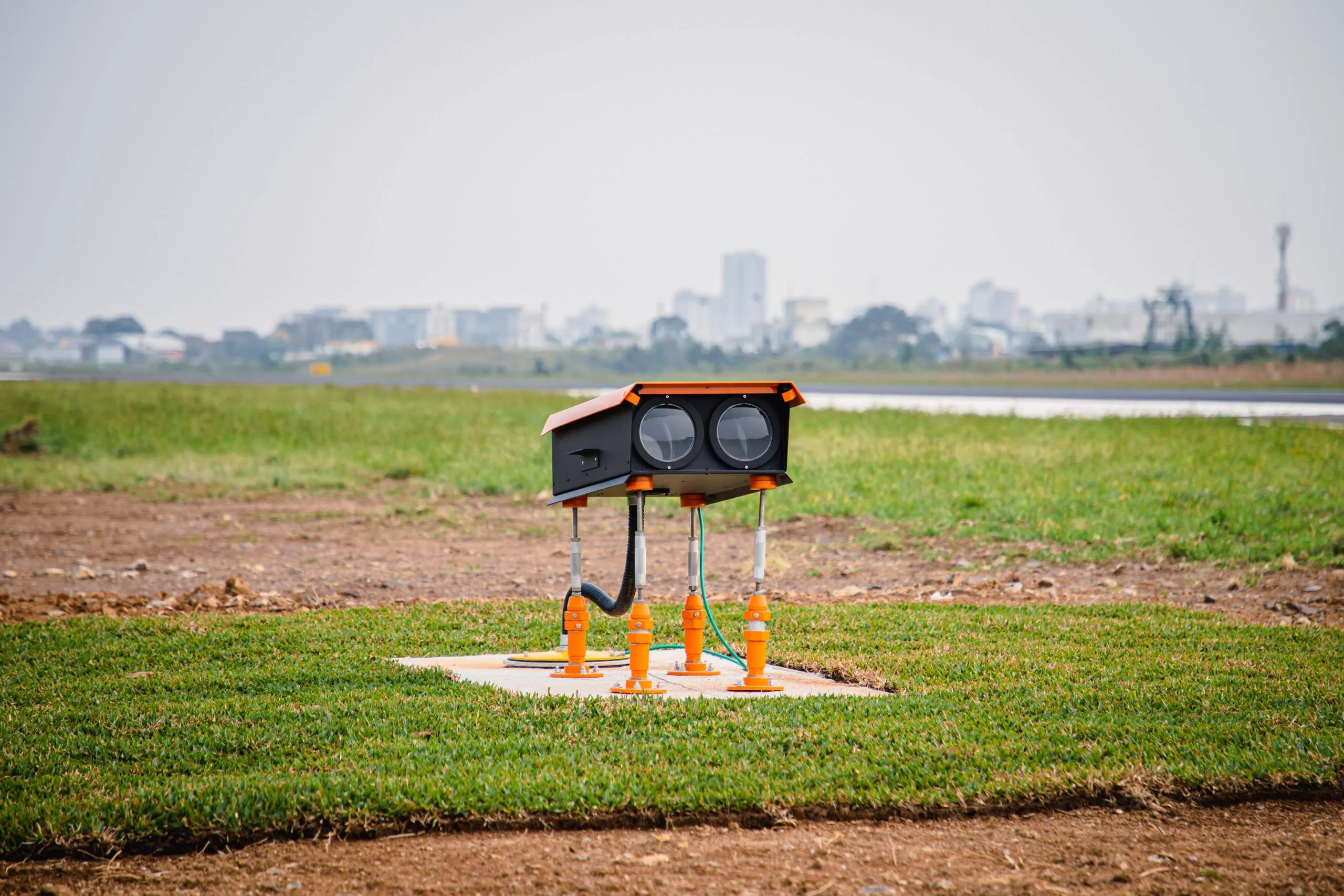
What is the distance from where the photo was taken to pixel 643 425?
600cm

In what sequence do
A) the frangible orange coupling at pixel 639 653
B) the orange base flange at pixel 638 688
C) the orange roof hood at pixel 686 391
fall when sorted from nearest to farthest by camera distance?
the orange roof hood at pixel 686 391 < the frangible orange coupling at pixel 639 653 < the orange base flange at pixel 638 688

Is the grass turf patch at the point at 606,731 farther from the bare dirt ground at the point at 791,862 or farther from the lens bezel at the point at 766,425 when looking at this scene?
the lens bezel at the point at 766,425

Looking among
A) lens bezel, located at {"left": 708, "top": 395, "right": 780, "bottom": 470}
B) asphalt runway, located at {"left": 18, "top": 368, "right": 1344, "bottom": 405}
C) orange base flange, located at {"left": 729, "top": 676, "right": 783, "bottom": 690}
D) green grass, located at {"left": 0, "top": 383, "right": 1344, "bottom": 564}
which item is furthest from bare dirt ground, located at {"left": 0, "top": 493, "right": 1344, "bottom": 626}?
asphalt runway, located at {"left": 18, "top": 368, "right": 1344, "bottom": 405}

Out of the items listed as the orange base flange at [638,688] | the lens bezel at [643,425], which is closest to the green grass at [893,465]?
the orange base flange at [638,688]

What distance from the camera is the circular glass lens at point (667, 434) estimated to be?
19.7 feet

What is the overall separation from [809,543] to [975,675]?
21.2ft

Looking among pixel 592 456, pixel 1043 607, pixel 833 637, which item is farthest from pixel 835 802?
pixel 1043 607

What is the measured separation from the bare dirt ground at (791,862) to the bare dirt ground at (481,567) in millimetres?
5335

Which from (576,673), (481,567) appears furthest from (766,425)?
(481,567)

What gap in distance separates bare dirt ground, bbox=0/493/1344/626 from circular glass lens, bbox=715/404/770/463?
4.27 metres

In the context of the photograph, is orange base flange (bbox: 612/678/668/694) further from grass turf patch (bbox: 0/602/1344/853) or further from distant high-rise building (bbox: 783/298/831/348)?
distant high-rise building (bbox: 783/298/831/348)

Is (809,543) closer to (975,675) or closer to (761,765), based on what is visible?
(975,675)

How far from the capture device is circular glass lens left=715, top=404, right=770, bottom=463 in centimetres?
613

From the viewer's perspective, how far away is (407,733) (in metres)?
5.65
